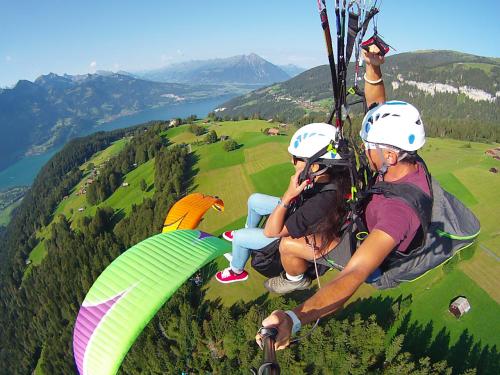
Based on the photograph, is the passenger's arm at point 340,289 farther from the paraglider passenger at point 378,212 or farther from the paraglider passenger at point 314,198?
the paraglider passenger at point 314,198

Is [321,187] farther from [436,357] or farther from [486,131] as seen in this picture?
[486,131]

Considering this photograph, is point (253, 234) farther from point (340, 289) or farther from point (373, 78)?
point (373, 78)

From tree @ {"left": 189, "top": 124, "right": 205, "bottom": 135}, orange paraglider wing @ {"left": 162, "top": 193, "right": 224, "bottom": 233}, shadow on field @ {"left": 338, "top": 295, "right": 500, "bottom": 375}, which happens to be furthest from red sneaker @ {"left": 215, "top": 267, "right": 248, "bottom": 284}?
tree @ {"left": 189, "top": 124, "right": 205, "bottom": 135}

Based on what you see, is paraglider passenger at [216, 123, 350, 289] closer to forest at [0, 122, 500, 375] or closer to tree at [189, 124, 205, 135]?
forest at [0, 122, 500, 375]

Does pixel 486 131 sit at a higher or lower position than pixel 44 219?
higher

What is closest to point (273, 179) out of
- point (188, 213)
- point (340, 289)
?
point (188, 213)

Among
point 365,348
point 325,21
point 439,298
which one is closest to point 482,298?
point 439,298
